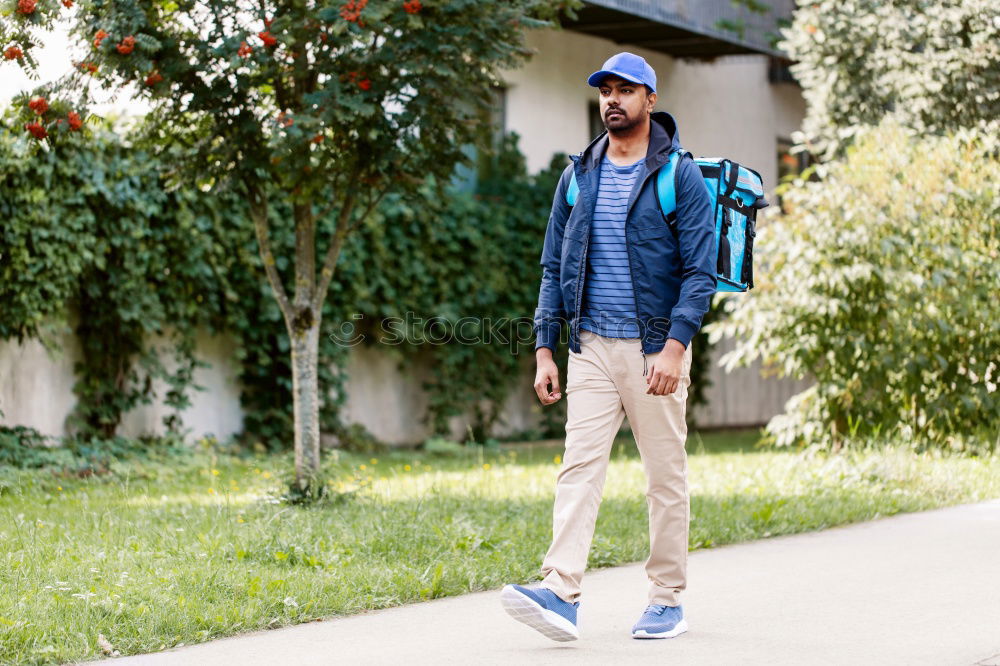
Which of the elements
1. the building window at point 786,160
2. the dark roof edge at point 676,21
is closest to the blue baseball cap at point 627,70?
the dark roof edge at point 676,21

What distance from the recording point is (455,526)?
666 centimetres

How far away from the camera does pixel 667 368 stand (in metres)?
4.48

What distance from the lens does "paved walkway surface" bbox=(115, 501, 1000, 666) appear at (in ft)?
14.5

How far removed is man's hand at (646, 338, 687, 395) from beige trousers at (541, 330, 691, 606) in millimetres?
123

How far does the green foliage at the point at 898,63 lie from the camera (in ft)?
47.5

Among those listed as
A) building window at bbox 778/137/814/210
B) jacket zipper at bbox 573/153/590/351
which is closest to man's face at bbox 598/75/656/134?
Result: jacket zipper at bbox 573/153/590/351

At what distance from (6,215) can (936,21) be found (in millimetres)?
10492

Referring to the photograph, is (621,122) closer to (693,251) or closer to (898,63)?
(693,251)

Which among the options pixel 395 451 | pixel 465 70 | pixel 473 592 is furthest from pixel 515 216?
pixel 473 592

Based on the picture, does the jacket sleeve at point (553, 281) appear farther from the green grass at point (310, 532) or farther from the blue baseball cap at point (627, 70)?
the green grass at point (310, 532)

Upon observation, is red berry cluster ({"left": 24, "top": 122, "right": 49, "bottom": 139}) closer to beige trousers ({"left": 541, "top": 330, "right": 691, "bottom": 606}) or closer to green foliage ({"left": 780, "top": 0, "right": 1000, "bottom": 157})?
beige trousers ({"left": 541, "top": 330, "right": 691, "bottom": 606})

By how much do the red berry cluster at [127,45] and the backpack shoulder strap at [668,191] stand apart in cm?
339

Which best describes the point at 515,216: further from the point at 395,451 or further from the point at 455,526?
the point at 455,526

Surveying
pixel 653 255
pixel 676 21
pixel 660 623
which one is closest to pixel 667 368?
pixel 653 255
